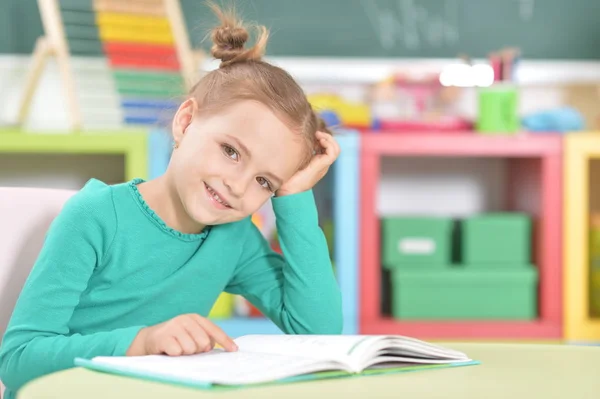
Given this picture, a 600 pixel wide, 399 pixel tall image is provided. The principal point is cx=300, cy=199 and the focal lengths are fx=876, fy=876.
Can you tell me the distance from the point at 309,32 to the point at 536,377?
229 cm

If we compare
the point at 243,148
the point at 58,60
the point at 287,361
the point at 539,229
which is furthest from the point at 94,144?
the point at 287,361

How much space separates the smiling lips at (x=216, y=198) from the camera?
1.07 m

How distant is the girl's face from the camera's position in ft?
3.46

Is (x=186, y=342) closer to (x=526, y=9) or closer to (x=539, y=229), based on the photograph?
(x=539, y=229)

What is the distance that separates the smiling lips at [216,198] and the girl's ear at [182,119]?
0.11 m

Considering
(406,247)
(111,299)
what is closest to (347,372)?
(111,299)

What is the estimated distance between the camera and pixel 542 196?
264 centimetres

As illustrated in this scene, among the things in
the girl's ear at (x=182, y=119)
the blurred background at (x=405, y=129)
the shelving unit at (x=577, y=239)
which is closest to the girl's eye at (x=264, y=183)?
the girl's ear at (x=182, y=119)

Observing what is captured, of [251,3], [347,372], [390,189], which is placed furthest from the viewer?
[390,189]

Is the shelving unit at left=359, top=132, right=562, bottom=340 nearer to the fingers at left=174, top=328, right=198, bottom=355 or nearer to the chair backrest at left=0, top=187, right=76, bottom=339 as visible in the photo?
the chair backrest at left=0, top=187, right=76, bottom=339

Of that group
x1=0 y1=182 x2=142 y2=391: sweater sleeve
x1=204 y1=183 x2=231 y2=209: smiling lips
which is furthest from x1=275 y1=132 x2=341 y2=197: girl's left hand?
x1=0 y1=182 x2=142 y2=391: sweater sleeve

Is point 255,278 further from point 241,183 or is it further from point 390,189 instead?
point 390,189

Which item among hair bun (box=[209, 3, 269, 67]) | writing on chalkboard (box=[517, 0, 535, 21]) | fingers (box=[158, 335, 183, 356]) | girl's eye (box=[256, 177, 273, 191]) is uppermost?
writing on chalkboard (box=[517, 0, 535, 21])

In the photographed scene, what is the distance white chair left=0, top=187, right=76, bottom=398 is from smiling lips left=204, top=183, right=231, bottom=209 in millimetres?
224
